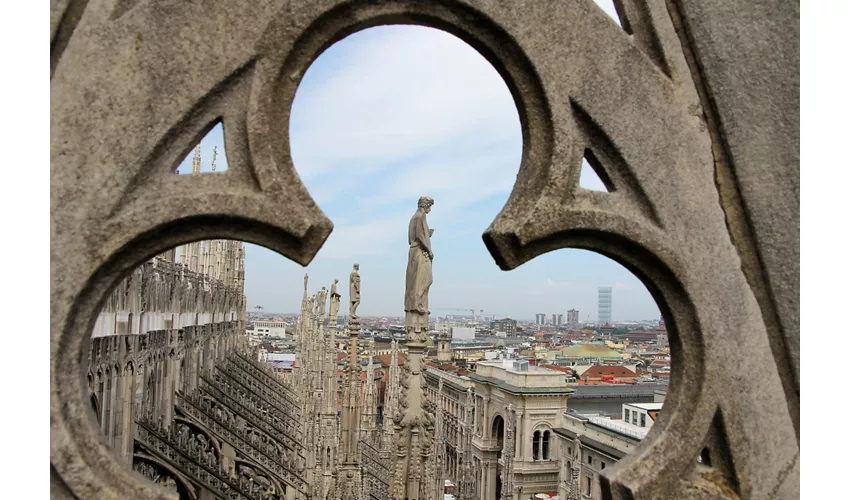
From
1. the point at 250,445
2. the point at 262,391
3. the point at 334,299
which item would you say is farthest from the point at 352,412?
the point at 262,391

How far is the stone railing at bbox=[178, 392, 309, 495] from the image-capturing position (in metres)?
15.1

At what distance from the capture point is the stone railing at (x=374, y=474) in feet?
57.9

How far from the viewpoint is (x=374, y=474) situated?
19328 mm

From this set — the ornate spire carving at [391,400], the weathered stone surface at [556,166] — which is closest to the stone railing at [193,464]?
the weathered stone surface at [556,166]

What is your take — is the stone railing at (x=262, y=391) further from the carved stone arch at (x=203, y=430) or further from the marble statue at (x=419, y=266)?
the marble statue at (x=419, y=266)

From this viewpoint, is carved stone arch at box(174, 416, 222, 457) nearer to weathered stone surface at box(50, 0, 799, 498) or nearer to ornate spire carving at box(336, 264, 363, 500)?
ornate spire carving at box(336, 264, 363, 500)

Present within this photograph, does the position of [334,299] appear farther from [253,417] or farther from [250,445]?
[250,445]

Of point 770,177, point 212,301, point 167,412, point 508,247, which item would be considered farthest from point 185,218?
point 212,301

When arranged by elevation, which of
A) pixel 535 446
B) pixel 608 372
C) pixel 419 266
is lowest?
pixel 535 446

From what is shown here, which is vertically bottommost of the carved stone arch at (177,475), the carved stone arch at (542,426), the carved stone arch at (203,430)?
the carved stone arch at (542,426)

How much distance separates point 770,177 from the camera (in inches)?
109

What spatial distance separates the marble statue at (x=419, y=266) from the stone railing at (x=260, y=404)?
49.8 ft

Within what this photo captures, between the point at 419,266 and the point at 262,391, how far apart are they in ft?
66.4

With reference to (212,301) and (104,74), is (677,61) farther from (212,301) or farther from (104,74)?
(212,301)
